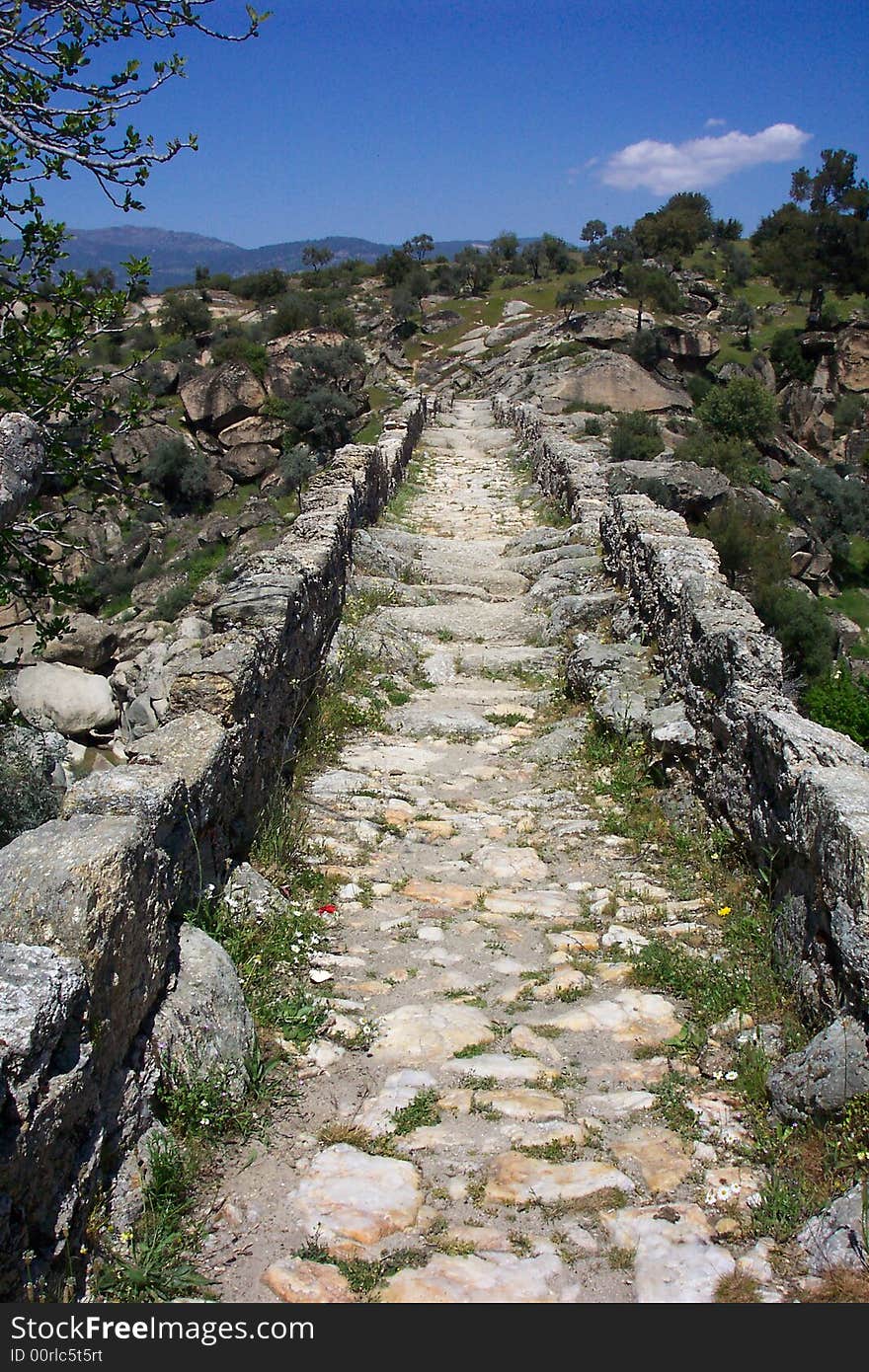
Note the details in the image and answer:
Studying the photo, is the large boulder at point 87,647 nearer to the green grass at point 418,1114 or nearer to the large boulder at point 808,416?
the green grass at point 418,1114

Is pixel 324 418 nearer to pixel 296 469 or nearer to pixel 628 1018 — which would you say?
pixel 296 469

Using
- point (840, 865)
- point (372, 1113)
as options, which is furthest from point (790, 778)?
point (372, 1113)

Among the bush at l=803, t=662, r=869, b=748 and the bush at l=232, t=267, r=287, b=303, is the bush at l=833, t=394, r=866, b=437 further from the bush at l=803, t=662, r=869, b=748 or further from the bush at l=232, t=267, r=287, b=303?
the bush at l=232, t=267, r=287, b=303

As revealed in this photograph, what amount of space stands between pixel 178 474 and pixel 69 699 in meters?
17.7

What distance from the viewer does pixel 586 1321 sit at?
2.52m

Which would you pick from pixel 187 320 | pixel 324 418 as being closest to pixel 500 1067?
pixel 324 418

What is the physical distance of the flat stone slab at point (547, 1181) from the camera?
10.1ft

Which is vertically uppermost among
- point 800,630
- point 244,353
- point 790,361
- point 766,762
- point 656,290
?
point 656,290

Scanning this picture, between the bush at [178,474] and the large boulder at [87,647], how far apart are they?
9.86 m

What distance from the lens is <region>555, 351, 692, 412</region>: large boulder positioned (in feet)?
98.8

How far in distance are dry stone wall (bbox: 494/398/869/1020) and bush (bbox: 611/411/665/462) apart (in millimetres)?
13449

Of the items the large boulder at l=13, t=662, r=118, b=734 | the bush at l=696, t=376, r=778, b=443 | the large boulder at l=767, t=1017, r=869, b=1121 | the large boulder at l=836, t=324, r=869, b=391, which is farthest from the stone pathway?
the large boulder at l=836, t=324, r=869, b=391

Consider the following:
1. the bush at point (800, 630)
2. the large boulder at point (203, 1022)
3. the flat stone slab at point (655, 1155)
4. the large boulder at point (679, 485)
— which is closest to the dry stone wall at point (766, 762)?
the flat stone slab at point (655, 1155)

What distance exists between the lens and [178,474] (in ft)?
110
